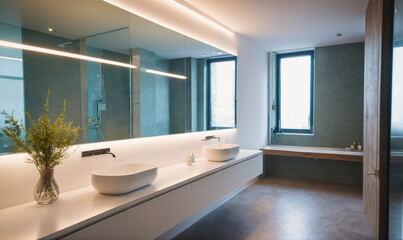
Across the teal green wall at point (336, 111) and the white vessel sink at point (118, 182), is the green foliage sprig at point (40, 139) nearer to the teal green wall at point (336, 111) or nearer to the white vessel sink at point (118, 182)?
the white vessel sink at point (118, 182)

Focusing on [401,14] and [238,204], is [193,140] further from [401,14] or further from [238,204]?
[401,14]

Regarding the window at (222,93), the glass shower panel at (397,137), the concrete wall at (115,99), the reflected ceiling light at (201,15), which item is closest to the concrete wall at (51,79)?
the concrete wall at (115,99)

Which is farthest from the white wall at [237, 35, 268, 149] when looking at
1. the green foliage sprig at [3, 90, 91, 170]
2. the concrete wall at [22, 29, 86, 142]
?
the green foliage sprig at [3, 90, 91, 170]

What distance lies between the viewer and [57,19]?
203cm

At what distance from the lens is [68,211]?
5.49ft

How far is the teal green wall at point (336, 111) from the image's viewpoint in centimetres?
531

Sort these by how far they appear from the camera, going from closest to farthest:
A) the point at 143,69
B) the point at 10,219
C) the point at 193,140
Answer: the point at 10,219 < the point at 143,69 < the point at 193,140

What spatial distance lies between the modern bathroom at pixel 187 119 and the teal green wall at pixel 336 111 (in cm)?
2

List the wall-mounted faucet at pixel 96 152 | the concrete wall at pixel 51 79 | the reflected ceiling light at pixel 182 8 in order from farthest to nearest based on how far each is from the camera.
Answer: the reflected ceiling light at pixel 182 8 < the wall-mounted faucet at pixel 96 152 < the concrete wall at pixel 51 79

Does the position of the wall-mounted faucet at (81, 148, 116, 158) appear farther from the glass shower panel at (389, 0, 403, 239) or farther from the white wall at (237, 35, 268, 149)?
the white wall at (237, 35, 268, 149)

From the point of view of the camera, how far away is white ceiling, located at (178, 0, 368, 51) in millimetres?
3314

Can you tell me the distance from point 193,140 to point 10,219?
232 centimetres

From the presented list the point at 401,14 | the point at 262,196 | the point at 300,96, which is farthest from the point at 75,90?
the point at 300,96

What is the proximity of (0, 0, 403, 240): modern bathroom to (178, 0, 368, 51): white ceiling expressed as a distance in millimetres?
32
